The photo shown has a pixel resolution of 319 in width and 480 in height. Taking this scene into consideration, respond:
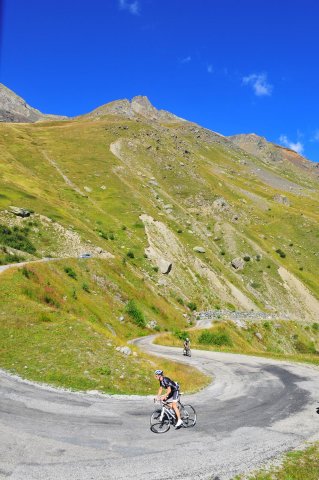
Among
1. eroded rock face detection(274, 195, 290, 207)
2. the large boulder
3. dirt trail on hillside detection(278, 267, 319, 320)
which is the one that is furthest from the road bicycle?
eroded rock face detection(274, 195, 290, 207)

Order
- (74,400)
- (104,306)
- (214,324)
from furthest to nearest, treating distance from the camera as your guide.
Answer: (214,324)
(104,306)
(74,400)

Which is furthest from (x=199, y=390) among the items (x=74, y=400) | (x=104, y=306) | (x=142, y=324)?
(x=142, y=324)

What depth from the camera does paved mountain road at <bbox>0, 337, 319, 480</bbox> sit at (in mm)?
12555

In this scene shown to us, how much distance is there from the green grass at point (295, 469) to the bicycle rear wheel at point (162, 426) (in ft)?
13.7

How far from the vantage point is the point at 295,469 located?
1359 cm

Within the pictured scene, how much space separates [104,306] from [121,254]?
92.4ft

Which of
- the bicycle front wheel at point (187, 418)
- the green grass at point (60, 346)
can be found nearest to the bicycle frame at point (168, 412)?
the bicycle front wheel at point (187, 418)

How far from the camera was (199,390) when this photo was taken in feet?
79.9

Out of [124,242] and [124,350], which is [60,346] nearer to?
[124,350]

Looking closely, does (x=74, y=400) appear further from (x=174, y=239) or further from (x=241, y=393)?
(x=174, y=239)

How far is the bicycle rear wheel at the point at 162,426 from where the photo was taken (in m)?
16.1

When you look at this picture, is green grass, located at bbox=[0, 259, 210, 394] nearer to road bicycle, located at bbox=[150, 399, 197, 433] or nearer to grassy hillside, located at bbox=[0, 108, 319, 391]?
grassy hillside, located at bbox=[0, 108, 319, 391]

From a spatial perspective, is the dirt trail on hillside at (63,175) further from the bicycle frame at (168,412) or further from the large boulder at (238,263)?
the bicycle frame at (168,412)

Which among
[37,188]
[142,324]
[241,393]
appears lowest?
[142,324]
